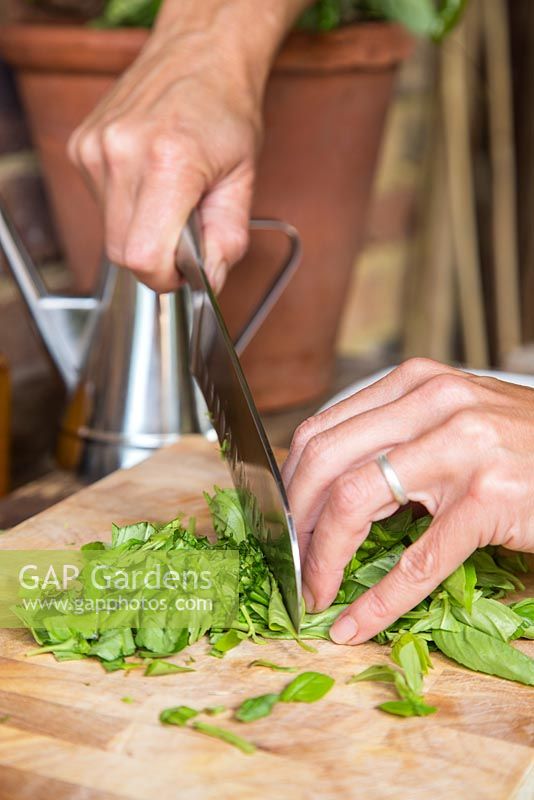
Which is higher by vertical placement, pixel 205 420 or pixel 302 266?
pixel 302 266

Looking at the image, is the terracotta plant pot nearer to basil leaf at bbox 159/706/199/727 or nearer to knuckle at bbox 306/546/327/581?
knuckle at bbox 306/546/327/581

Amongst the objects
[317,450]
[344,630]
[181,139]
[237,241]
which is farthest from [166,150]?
[344,630]

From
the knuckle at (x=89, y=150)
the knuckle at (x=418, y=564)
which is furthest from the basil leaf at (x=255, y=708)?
the knuckle at (x=89, y=150)

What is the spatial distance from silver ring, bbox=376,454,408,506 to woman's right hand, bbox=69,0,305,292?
0.35m

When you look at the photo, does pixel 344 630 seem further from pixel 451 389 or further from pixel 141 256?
pixel 141 256

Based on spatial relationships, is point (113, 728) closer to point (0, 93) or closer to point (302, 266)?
point (302, 266)

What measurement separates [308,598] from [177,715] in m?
0.15

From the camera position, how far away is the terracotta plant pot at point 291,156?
1.30 meters

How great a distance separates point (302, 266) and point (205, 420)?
34 centimetres

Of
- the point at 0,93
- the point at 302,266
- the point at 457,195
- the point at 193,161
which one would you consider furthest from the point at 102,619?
the point at 457,195

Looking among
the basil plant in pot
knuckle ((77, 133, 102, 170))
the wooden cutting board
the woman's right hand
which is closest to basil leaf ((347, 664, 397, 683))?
the wooden cutting board

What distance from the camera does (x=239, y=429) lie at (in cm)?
84

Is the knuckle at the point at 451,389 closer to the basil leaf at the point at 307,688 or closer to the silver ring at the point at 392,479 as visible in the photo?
the silver ring at the point at 392,479

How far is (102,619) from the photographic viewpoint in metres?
0.73
